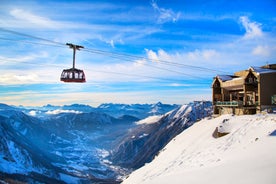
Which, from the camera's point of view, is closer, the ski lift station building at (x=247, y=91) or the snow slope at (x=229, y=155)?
the snow slope at (x=229, y=155)

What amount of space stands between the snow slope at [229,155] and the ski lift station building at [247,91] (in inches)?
261

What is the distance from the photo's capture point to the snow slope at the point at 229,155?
1923 cm

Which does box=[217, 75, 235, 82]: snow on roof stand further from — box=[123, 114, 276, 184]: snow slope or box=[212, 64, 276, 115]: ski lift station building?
box=[123, 114, 276, 184]: snow slope

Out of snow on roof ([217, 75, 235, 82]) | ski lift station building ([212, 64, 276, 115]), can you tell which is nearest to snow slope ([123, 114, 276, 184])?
ski lift station building ([212, 64, 276, 115])

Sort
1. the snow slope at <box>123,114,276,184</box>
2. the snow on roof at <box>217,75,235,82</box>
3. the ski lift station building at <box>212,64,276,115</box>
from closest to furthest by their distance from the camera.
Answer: the snow slope at <box>123,114,276,184</box>, the ski lift station building at <box>212,64,276,115</box>, the snow on roof at <box>217,75,235,82</box>

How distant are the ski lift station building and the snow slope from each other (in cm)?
663

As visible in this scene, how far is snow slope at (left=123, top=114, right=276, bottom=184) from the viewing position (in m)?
19.2

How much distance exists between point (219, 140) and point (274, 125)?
6.60m

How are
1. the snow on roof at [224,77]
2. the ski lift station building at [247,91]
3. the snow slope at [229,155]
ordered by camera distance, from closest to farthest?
1. the snow slope at [229,155]
2. the ski lift station building at [247,91]
3. the snow on roof at [224,77]

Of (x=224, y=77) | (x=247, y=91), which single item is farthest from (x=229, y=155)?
(x=224, y=77)

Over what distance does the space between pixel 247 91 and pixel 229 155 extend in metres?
27.7

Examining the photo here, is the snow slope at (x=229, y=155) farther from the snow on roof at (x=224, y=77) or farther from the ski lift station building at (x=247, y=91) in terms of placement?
the snow on roof at (x=224, y=77)

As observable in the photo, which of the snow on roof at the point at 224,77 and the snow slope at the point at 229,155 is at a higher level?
the snow on roof at the point at 224,77

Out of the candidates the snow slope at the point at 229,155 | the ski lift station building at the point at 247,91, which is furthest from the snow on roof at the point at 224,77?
the snow slope at the point at 229,155
